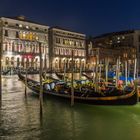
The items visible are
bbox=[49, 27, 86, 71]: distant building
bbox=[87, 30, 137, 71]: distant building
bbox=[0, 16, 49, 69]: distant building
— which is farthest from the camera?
bbox=[87, 30, 137, 71]: distant building

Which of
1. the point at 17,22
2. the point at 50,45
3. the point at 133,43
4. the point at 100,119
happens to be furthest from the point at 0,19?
the point at 100,119

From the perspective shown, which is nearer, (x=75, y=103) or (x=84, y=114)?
(x=84, y=114)

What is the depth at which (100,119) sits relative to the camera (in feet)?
40.5

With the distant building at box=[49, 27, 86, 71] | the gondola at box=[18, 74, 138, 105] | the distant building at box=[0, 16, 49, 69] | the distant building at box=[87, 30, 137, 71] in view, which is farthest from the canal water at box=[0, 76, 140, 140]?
the distant building at box=[87, 30, 137, 71]

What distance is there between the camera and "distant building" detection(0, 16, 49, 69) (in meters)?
51.2

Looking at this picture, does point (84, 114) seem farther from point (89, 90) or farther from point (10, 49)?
point (10, 49)

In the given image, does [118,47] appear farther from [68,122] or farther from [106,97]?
[68,122]

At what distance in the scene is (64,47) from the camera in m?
62.2

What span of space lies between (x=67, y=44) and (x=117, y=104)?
161ft

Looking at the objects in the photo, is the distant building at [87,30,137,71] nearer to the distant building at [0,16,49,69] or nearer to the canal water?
the distant building at [0,16,49,69]

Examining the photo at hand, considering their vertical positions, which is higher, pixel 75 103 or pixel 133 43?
pixel 133 43

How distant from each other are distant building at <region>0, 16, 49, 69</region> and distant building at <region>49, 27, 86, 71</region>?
5.60ft

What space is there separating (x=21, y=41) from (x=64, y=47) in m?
10.8

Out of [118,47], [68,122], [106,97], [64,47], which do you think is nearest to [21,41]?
[64,47]
